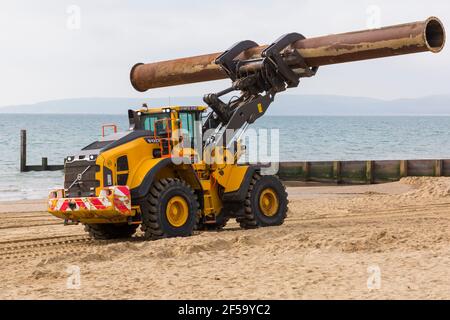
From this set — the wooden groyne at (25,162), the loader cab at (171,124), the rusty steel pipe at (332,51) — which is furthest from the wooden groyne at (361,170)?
the loader cab at (171,124)

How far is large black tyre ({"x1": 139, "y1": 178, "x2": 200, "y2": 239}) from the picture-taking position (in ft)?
47.2

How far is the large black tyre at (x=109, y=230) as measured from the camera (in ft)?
52.2

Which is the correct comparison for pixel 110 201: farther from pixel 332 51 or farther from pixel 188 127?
pixel 332 51

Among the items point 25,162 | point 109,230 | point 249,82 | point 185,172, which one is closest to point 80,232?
point 109,230

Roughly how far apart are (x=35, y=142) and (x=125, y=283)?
3431 inches

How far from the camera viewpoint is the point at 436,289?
8945 mm

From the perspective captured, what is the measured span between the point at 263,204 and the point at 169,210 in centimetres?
275

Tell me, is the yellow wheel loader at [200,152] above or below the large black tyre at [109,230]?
above

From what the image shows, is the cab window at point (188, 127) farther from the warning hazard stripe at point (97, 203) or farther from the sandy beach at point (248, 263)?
the warning hazard stripe at point (97, 203)

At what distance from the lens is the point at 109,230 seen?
16016 millimetres

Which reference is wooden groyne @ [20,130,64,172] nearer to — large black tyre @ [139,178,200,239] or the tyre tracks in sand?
the tyre tracks in sand

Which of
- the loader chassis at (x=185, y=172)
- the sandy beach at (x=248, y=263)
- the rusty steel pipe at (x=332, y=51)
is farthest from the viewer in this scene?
the loader chassis at (x=185, y=172)

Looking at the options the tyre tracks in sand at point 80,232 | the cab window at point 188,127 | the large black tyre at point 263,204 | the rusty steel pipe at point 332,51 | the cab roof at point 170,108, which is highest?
the rusty steel pipe at point 332,51

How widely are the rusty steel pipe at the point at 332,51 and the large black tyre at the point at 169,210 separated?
9.95 feet
